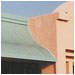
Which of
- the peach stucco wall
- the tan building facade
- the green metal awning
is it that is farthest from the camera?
the peach stucco wall

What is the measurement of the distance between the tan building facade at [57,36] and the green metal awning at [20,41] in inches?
20.9

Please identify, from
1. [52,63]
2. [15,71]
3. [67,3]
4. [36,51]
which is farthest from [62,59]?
[67,3]

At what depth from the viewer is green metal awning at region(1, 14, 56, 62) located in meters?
19.7

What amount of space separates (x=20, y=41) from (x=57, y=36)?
280 cm

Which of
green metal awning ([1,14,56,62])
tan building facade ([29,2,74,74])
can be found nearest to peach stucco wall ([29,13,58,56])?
tan building facade ([29,2,74,74])

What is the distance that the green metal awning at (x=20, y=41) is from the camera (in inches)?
775

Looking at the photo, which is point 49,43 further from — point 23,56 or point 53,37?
point 23,56

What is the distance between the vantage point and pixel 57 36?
2162cm

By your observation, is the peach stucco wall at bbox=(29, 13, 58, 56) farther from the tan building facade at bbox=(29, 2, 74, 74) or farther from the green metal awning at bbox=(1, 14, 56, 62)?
the green metal awning at bbox=(1, 14, 56, 62)

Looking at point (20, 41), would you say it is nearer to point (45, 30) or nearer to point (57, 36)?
point (45, 30)

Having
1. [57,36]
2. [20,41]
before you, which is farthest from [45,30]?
[20,41]

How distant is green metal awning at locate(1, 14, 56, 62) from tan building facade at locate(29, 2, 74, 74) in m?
0.53

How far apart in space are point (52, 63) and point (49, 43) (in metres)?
1.55

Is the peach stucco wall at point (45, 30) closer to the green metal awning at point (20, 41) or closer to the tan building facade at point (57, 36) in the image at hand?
the tan building facade at point (57, 36)
